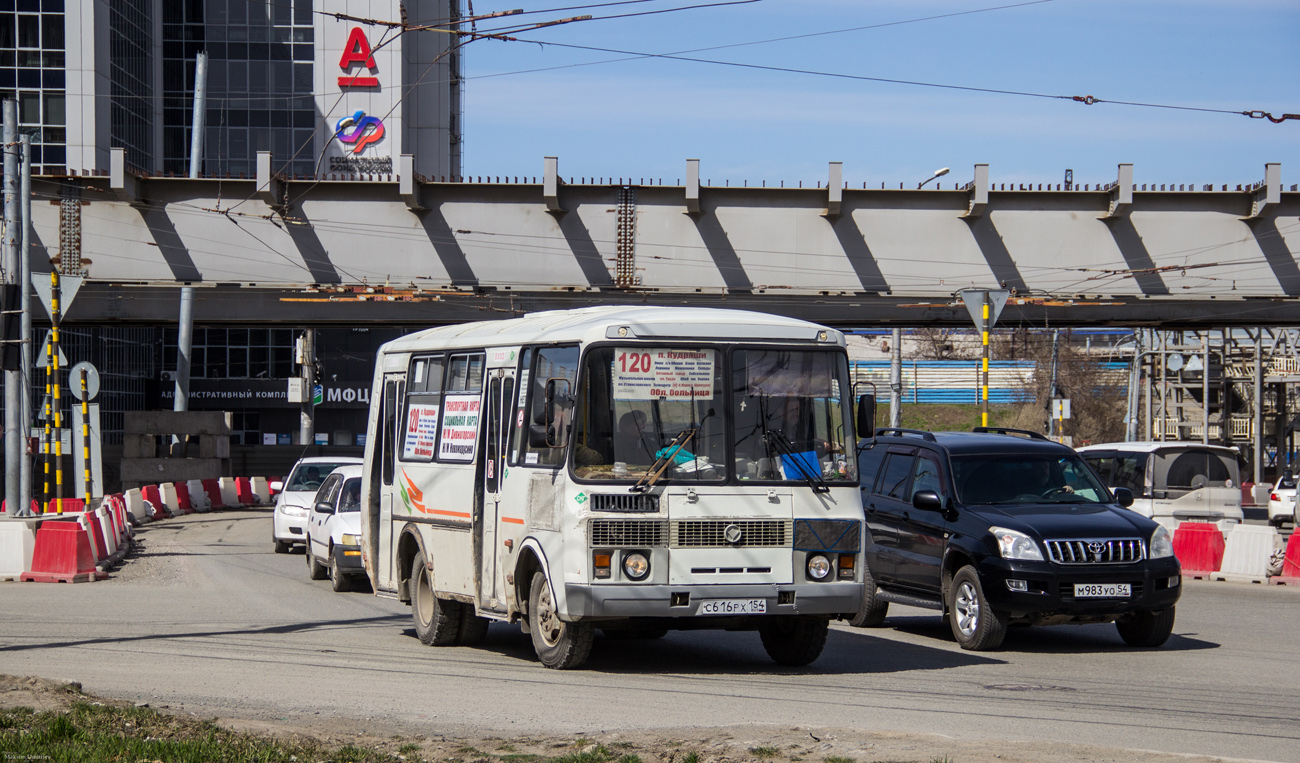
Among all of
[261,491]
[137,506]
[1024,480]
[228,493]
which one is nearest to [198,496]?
[228,493]

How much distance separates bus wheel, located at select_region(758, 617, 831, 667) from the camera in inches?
424

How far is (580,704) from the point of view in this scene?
884 centimetres

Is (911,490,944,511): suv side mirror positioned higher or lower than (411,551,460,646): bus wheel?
higher

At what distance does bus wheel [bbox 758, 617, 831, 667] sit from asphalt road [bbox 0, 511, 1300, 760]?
0.48 feet

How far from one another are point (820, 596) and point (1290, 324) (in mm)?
27101

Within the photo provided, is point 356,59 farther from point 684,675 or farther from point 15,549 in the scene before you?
point 684,675

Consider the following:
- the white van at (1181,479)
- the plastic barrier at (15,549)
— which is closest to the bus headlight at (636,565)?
the plastic barrier at (15,549)

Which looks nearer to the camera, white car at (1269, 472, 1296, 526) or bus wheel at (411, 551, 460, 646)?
bus wheel at (411, 551, 460, 646)

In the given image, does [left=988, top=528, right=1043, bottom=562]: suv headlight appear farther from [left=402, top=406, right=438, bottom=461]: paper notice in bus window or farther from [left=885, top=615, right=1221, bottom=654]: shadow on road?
[left=402, top=406, right=438, bottom=461]: paper notice in bus window

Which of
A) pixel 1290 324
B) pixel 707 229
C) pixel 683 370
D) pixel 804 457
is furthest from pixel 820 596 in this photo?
pixel 1290 324

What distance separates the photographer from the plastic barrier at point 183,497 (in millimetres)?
37909

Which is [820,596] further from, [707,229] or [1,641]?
[707,229]

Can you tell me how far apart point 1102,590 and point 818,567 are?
290 cm

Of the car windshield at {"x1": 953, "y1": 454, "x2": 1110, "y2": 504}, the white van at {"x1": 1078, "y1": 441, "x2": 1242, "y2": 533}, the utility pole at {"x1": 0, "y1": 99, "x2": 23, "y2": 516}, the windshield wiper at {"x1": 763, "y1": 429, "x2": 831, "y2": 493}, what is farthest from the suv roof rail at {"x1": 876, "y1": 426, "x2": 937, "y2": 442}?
the utility pole at {"x1": 0, "y1": 99, "x2": 23, "y2": 516}
